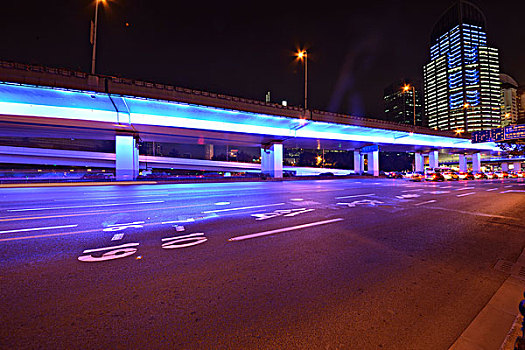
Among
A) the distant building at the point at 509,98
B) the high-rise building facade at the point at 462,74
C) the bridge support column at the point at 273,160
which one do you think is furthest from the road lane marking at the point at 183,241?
the distant building at the point at 509,98

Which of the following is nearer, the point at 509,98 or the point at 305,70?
the point at 305,70

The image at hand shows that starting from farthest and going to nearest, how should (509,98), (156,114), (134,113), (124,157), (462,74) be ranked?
1. (509,98)
2. (462,74)
3. (124,157)
4. (156,114)
5. (134,113)

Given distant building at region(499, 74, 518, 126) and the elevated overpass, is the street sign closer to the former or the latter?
the elevated overpass

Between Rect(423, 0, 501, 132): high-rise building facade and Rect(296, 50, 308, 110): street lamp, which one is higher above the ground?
Rect(423, 0, 501, 132): high-rise building facade

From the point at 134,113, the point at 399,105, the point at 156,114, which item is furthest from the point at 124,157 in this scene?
the point at 399,105

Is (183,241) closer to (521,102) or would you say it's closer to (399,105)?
(399,105)

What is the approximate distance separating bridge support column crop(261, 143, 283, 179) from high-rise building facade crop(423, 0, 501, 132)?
594 feet

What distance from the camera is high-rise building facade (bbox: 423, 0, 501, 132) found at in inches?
5945

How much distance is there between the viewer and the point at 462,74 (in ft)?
506

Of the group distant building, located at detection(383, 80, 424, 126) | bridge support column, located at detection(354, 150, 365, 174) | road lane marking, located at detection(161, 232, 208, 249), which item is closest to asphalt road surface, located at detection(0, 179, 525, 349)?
road lane marking, located at detection(161, 232, 208, 249)

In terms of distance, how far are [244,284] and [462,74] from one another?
22315cm

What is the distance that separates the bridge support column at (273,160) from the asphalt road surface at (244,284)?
92.7 feet

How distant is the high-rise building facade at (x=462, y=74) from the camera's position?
151000mm

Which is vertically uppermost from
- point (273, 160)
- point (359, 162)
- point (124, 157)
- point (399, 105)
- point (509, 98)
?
point (509, 98)
